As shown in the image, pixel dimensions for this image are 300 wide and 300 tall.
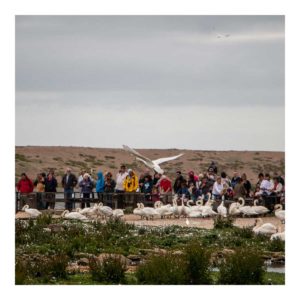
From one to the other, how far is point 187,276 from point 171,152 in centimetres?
8656

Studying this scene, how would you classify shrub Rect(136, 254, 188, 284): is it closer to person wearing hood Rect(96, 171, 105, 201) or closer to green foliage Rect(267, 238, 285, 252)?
green foliage Rect(267, 238, 285, 252)

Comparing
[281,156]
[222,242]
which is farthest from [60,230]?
[281,156]

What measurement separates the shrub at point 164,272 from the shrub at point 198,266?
6.4 inches

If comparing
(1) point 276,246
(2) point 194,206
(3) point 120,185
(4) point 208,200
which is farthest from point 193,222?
(1) point 276,246

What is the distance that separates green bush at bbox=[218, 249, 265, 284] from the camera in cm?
2125

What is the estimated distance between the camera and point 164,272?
68.2 feet

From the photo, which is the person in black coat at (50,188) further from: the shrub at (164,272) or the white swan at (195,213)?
the shrub at (164,272)

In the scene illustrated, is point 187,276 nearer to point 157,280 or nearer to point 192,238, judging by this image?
point 157,280

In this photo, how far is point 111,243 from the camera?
26.5m

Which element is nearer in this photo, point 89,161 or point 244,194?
point 244,194

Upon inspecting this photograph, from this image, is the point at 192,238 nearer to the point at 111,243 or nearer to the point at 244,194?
the point at 111,243

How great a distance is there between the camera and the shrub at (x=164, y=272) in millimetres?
20812
